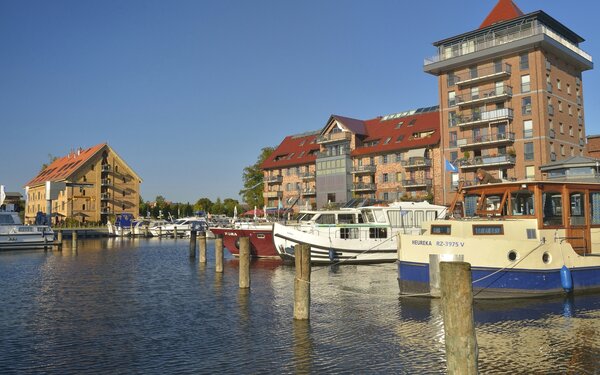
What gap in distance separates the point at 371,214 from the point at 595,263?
16641 millimetres

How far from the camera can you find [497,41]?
60.6 metres

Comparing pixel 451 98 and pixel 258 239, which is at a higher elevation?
pixel 451 98

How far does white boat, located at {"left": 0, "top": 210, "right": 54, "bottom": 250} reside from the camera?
48.2 metres

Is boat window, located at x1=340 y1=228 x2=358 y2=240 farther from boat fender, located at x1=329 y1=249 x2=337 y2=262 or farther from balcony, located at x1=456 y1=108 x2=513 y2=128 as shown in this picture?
balcony, located at x1=456 y1=108 x2=513 y2=128

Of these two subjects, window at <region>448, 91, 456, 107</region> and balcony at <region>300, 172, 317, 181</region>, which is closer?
window at <region>448, 91, 456, 107</region>

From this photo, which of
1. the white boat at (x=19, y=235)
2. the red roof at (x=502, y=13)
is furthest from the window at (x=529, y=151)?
the white boat at (x=19, y=235)

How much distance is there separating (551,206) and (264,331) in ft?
39.7

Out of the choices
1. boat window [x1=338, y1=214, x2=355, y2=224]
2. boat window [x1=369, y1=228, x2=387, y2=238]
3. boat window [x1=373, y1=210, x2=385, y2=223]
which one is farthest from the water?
boat window [x1=373, y1=210, x2=385, y2=223]

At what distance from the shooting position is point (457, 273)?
380 inches

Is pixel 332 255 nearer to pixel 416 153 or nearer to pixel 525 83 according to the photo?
pixel 525 83

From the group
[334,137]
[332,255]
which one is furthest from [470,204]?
[334,137]

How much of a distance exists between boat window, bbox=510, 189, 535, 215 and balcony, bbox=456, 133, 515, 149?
41.6 metres

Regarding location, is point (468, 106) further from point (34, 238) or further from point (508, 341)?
point (508, 341)

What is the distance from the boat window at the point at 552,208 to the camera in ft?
67.6
